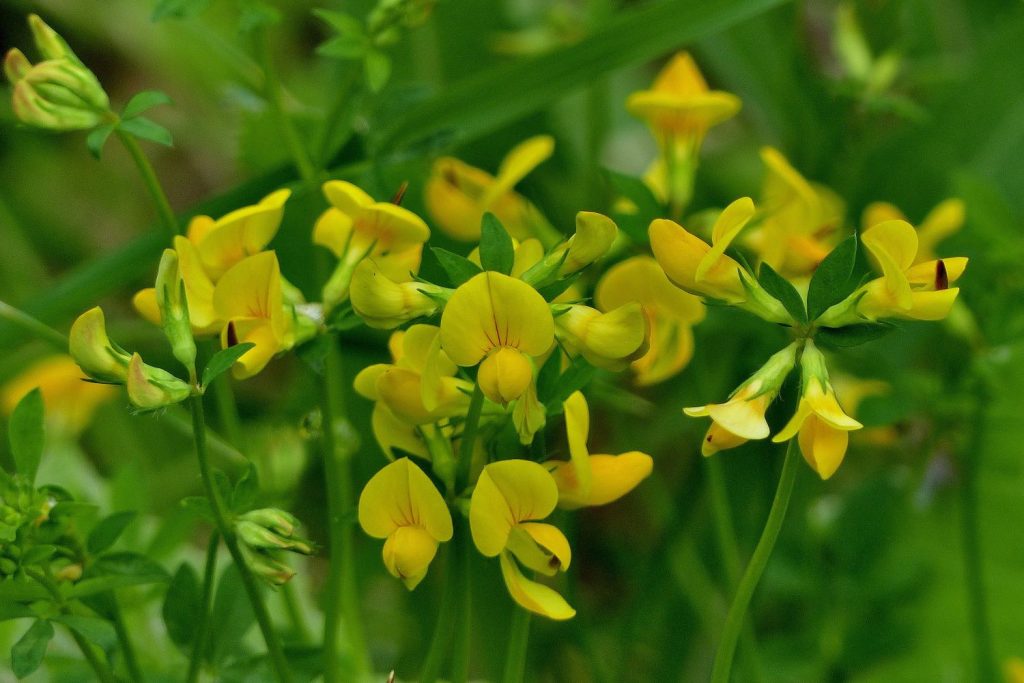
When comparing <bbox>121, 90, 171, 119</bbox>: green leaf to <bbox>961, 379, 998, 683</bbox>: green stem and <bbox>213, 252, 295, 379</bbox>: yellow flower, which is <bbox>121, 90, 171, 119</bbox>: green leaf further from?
<bbox>961, 379, 998, 683</bbox>: green stem

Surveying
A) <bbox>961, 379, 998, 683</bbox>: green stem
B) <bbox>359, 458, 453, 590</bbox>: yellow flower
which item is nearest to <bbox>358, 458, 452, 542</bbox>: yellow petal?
<bbox>359, 458, 453, 590</bbox>: yellow flower

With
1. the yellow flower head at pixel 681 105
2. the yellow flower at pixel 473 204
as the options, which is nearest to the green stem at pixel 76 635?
the yellow flower at pixel 473 204

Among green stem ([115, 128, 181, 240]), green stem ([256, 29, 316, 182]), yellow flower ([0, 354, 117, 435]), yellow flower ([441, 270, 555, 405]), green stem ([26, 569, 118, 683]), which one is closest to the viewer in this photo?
yellow flower ([441, 270, 555, 405])

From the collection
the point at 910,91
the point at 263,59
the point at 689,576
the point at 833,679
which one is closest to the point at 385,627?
the point at 689,576

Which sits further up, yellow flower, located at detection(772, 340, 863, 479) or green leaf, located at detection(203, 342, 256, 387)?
green leaf, located at detection(203, 342, 256, 387)

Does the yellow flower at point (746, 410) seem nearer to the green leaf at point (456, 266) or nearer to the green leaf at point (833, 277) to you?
the green leaf at point (833, 277)

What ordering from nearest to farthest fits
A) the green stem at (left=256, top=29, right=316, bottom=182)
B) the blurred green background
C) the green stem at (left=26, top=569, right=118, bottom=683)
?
the green stem at (left=26, top=569, right=118, bottom=683), the green stem at (left=256, top=29, right=316, bottom=182), the blurred green background
